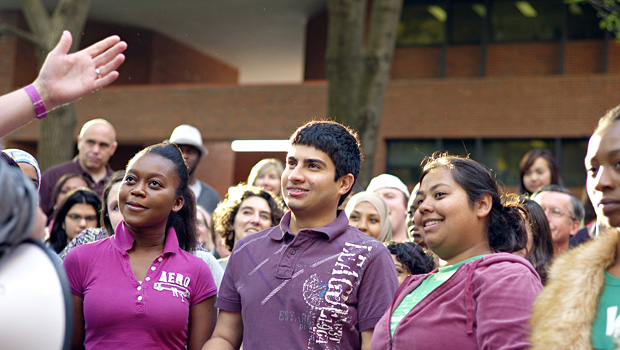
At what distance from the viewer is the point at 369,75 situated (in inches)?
418

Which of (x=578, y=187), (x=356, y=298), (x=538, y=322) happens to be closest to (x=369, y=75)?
(x=356, y=298)

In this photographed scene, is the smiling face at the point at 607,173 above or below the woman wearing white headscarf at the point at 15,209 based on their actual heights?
above

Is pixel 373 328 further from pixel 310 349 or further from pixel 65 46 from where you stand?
pixel 65 46

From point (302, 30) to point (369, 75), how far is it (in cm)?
1247

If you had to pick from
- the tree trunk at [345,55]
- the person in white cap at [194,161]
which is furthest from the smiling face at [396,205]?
the tree trunk at [345,55]

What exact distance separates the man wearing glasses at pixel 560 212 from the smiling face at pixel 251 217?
2227 millimetres

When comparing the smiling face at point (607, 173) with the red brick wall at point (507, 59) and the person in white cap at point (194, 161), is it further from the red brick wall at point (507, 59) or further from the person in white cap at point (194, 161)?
the red brick wall at point (507, 59)

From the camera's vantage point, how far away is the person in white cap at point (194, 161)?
7969 mm

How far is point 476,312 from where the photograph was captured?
119 inches

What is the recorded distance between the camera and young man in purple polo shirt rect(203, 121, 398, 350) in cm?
357

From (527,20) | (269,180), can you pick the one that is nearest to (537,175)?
(269,180)

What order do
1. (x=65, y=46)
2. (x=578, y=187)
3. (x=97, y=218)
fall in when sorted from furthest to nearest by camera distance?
(x=578, y=187) < (x=97, y=218) < (x=65, y=46)

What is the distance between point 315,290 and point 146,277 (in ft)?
3.03

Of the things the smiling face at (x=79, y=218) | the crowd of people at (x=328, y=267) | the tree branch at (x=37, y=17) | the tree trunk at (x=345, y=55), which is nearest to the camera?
the crowd of people at (x=328, y=267)
